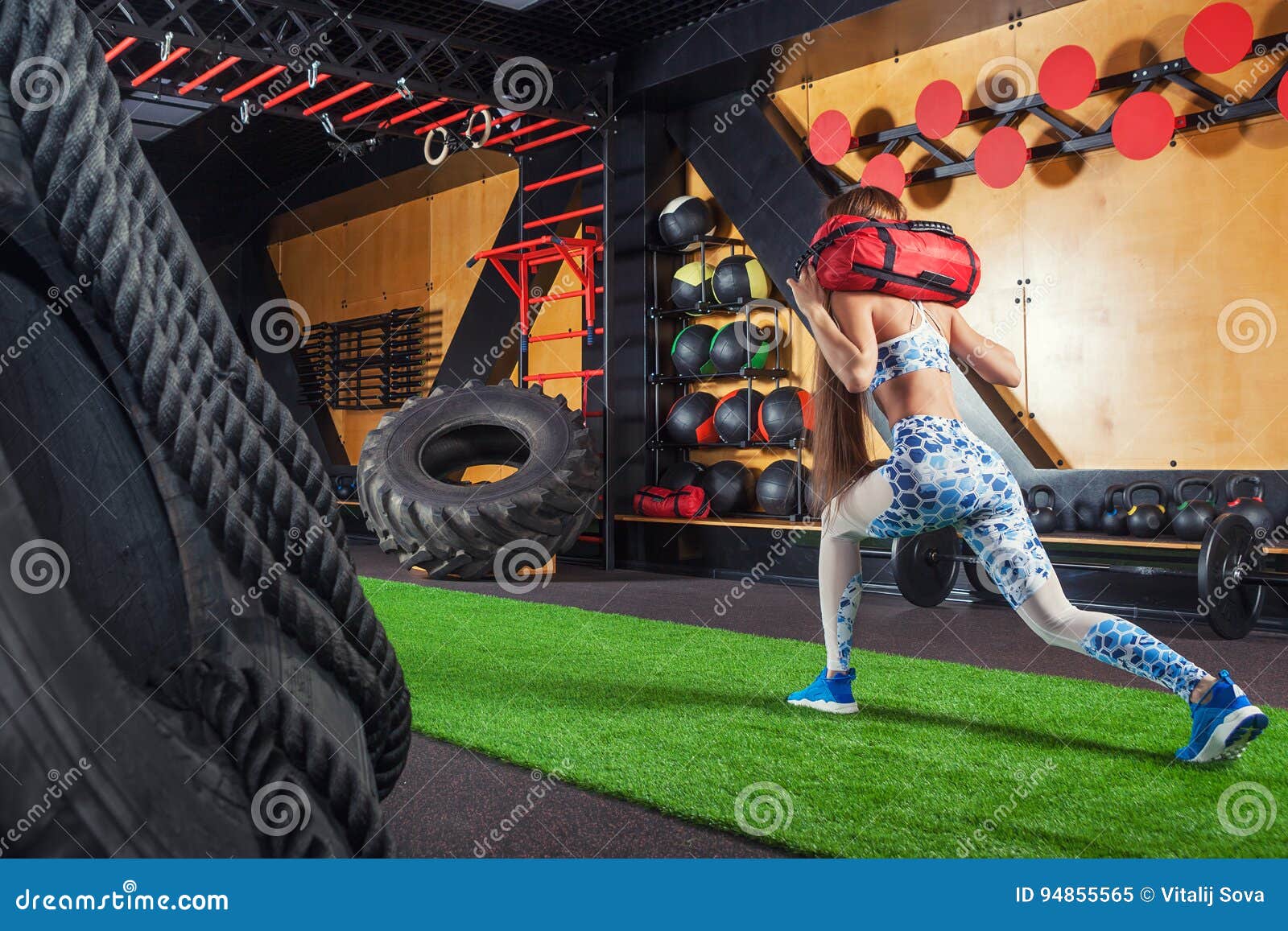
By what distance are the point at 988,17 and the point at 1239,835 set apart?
492 centimetres

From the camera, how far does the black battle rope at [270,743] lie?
101 centimetres

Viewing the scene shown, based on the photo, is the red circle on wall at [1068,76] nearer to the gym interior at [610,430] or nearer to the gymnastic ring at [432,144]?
the gym interior at [610,430]

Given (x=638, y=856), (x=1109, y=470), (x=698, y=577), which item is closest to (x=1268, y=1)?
(x=1109, y=470)

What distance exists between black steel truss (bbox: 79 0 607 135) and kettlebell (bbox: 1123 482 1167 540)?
13.9 feet

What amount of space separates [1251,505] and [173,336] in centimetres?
466

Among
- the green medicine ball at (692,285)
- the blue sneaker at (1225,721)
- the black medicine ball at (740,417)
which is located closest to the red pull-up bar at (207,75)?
the green medicine ball at (692,285)

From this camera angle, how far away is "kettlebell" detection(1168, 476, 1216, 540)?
15.1 ft

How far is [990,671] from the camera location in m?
3.57

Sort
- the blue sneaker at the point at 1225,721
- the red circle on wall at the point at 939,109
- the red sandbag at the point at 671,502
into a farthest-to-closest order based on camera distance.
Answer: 1. the red sandbag at the point at 671,502
2. the red circle on wall at the point at 939,109
3. the blue sneaker at the point at 1225,721

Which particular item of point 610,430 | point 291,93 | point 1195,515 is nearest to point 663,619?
point 1195,515

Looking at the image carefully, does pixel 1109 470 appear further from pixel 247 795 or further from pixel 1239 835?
pixel 247 795

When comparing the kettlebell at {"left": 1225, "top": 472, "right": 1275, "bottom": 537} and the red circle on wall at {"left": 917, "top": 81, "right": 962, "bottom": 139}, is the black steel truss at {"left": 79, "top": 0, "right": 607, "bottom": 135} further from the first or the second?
the kettlebell at {"left": 1225, "top": 472, "right": 1275, "bottom": 537}

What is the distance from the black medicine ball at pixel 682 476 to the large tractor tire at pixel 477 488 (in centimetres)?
61

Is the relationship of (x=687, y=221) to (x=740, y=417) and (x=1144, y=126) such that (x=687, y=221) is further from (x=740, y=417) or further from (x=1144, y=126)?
(x=1144, y=126)
